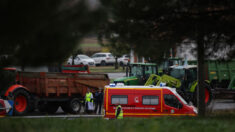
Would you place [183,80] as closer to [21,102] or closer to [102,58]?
[21,102]

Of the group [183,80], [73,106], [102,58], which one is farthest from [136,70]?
[102,58]

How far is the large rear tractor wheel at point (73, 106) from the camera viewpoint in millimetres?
22850

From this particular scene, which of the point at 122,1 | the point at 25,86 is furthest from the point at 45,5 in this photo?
the point at 25,86

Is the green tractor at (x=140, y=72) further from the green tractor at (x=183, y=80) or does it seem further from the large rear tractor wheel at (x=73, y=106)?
the large rear tractor wheel at (x=73, y=106)

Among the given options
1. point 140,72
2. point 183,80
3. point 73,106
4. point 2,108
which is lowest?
point 73,106

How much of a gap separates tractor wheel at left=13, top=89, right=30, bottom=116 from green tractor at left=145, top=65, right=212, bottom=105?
6.99 meters

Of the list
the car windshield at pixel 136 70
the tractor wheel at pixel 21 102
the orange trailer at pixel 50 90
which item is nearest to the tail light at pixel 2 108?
the orange trailer at pixel 50 90

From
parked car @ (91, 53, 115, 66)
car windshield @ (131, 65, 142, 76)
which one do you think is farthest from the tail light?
parked car @ (91, 53, 115, 66)

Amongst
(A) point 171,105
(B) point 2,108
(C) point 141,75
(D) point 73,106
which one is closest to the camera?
(A) point 171,105

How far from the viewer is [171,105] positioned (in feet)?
58.1

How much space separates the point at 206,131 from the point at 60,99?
14.1m

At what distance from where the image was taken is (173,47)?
1373 centimetres

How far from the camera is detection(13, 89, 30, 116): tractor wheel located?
20.7 metres

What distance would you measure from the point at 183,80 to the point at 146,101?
7.45m
